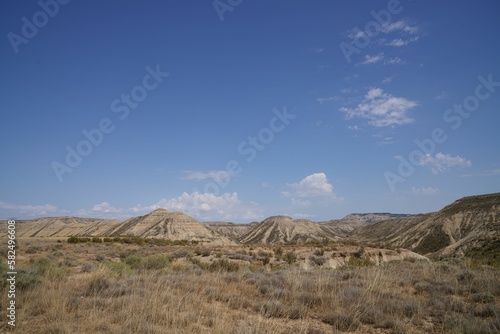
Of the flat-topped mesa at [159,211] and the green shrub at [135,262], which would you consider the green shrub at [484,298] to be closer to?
the green shrub at [135,262]

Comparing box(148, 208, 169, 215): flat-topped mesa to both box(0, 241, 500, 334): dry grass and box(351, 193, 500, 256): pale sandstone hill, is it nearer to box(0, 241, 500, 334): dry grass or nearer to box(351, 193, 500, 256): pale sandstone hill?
box(351, 193, 500, 256): pale sandstone hill

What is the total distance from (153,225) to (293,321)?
66.9 m

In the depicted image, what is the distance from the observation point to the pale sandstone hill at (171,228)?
62156 mm

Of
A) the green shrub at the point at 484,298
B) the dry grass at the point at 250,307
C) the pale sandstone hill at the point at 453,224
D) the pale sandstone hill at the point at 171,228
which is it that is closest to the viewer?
the dry grass at the point at 250,307

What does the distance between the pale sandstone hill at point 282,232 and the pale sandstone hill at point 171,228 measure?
26718mm

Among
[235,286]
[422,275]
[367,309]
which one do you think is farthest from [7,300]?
[422,275]

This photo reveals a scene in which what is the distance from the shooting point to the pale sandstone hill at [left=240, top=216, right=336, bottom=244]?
307ft

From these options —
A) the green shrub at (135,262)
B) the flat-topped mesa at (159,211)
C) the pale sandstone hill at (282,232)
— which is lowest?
the pale sandstone hill at (282,232)

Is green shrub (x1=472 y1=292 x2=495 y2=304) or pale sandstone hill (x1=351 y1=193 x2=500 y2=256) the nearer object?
green shrub (x1=472 y1=292 x2=495 y2=304)

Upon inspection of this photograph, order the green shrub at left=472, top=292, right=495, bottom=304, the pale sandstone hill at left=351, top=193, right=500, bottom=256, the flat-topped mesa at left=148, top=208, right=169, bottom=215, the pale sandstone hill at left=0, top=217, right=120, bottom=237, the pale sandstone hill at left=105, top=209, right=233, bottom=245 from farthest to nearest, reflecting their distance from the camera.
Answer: the pale sandstone hill at left=0, top=217, right=120, bottom=237
the flat-topped mesa at left=148, top=208, right=169, bottom=215
the pale sandstone hill at left=105, top=209, right=233, bottom=245
the pale sandstone hill at left=351, top=193, right=500, bottom=256
the green shrub at left=472, top=292, right=495, bottom=304

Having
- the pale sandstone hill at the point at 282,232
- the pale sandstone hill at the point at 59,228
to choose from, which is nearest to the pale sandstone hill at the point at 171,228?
the pale sandstone hill at the point at 59,228

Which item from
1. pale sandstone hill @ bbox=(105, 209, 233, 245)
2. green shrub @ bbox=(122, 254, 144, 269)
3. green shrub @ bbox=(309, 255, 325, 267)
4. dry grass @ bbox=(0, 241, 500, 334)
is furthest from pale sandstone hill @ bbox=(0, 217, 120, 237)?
dry grass @ bbox=(0, 241, 500, 334)

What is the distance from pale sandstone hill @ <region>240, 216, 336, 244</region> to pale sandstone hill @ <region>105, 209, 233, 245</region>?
26.7m

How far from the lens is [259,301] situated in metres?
6.55
